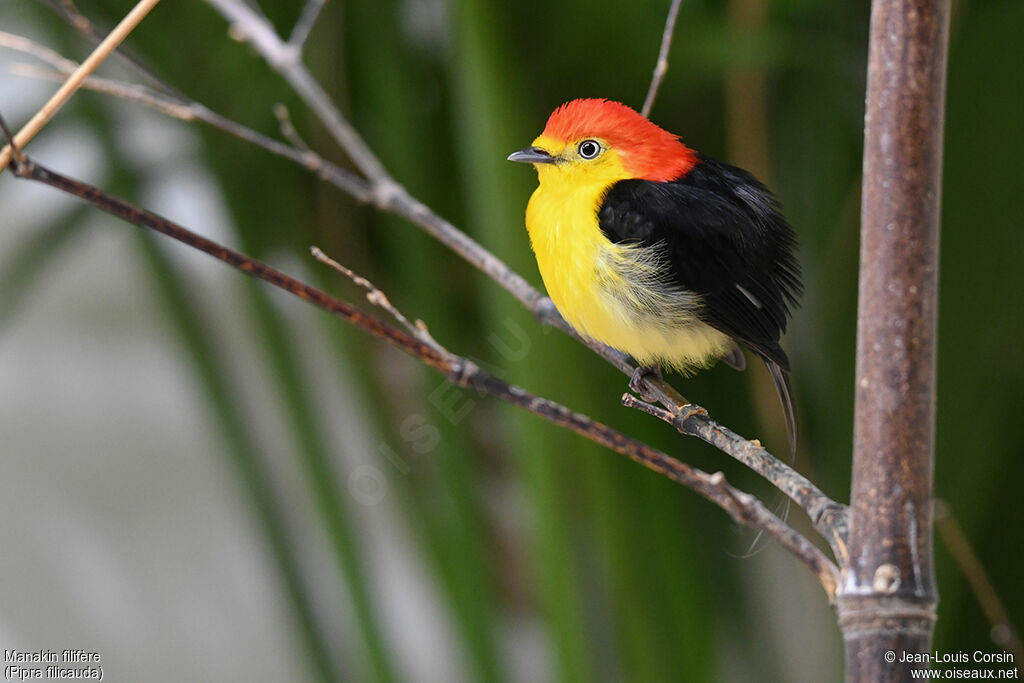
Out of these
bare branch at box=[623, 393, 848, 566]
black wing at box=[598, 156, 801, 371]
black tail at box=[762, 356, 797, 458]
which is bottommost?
bare branch at box=[623, 393, 848, 566]

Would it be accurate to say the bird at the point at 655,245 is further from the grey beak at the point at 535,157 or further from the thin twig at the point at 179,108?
the thin twig at the point at 179,108

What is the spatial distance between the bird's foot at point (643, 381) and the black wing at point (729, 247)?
31 millimetres

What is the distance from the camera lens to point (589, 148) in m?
0.30

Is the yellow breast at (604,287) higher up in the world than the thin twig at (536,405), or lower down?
higher up

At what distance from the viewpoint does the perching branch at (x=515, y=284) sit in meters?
0.24

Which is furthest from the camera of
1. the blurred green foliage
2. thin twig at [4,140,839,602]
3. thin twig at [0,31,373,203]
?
the blurred green foliage

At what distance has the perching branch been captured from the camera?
0.24m

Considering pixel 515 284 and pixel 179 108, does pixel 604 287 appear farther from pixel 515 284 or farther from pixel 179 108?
pixel 179 108

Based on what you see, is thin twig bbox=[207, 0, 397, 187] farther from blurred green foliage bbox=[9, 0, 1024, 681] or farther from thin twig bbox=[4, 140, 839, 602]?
thin twig bbox=[4, 140, 839, 602]

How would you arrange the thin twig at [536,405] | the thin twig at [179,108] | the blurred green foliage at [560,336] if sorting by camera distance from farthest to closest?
the blurred green foliage at [560,336] → the thin twig at [179,108] → the thin twig at [536,405]

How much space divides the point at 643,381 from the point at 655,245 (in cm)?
5

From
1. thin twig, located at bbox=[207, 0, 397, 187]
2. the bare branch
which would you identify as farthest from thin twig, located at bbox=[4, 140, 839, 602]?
thin twig, located at bbox=[207, 0, 397, 187]

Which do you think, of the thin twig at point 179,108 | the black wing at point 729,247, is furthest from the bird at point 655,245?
the thin twig at point 179,108

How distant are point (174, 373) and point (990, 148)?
815 mm
